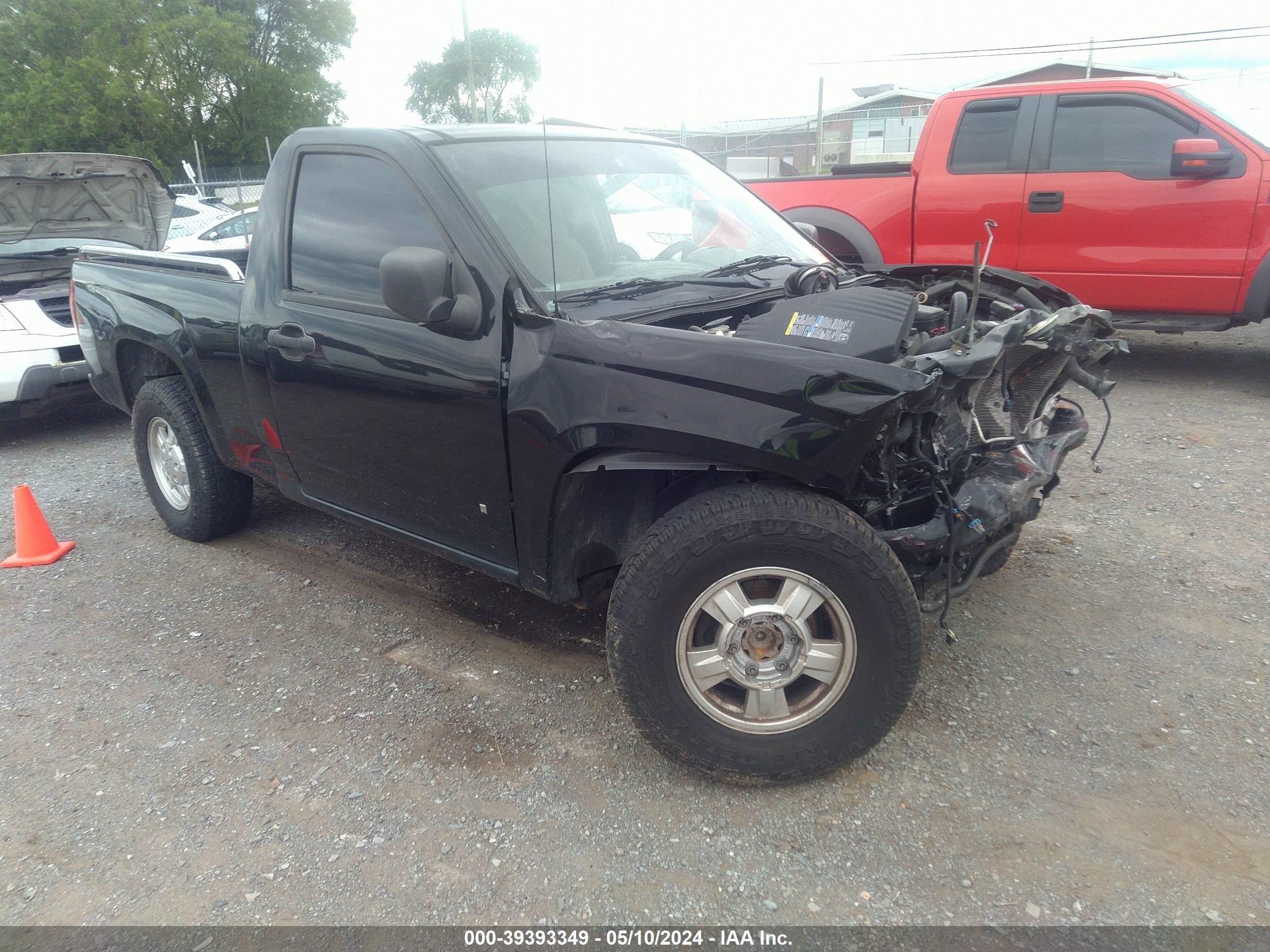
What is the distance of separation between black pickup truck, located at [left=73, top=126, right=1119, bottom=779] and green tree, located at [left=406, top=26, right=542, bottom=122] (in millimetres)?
399

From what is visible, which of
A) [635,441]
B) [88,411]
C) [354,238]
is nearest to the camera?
[635,441]

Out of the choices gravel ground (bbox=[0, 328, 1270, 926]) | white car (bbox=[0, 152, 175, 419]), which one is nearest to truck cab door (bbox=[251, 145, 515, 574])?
gravel ground (bbox=[0, 328, 1270, 926])

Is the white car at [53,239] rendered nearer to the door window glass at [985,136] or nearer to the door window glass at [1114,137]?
the door window glass at [985,136]

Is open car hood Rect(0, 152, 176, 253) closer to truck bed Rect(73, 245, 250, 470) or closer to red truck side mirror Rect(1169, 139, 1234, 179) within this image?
truck bed Rect(73, 245, 250, 470)

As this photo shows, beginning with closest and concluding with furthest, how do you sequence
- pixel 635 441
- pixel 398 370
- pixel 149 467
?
1. pixel 635 441
2. pixel 398 370
3. pixel 149 467

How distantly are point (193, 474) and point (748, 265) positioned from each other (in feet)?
9.34

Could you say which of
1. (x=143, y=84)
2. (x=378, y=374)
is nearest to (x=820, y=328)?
(x=378, y=374)

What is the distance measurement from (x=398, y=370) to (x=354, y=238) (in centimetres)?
59

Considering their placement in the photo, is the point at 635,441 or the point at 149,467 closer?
the point at 635,441

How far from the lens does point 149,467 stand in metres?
4.70

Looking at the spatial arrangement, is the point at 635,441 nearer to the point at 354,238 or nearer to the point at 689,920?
the point at 689,920

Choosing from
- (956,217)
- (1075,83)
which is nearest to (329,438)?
(956,217)

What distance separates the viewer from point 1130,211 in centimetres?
621

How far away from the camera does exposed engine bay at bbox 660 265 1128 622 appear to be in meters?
2.55
